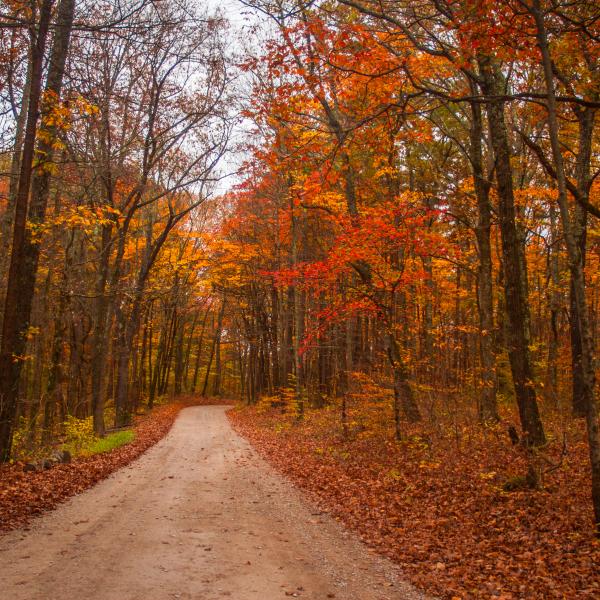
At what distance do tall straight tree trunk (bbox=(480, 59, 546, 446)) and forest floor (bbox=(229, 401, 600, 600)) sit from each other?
0.80m

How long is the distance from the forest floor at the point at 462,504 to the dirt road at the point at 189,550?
0.62m

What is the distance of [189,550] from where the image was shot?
5.97 meters

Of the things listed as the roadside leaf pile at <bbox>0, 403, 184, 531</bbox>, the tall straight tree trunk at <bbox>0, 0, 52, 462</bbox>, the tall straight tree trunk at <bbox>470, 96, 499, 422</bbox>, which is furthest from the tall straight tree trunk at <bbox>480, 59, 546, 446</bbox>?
the roadside leaf pile at <bbox>0, 403, 184, 531</bbox>

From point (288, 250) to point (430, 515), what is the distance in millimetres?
20210

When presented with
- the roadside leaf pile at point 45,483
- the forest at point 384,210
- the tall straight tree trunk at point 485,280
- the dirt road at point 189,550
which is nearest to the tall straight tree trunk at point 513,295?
the forest at point 384,210

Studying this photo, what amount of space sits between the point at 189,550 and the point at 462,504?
14.4ft

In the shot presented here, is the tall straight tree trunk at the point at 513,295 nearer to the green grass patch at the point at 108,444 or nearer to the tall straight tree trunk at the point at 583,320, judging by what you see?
the tall straight tree trunk at the point at 583,320

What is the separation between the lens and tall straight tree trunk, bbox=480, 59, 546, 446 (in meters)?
8.41

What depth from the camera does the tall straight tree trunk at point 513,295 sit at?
→ 8.41 m

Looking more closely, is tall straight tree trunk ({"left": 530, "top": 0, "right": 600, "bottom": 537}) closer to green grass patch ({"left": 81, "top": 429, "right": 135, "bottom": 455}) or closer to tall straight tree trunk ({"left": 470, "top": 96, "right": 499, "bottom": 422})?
tall straight tree trunk ({"left": 470, "top": 96, "right": 499, "bottom": 422})

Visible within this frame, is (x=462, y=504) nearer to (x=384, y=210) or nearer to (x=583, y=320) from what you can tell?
(x=583, y=320)

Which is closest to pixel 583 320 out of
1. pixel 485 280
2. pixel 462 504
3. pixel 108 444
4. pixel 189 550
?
pixel 462 504

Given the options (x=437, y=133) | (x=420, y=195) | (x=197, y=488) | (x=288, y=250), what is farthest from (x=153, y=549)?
(x=288, y=250)

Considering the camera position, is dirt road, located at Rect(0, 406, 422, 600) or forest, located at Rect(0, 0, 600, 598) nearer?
dirt road, located at Rect(0, 406, 422, 600)
